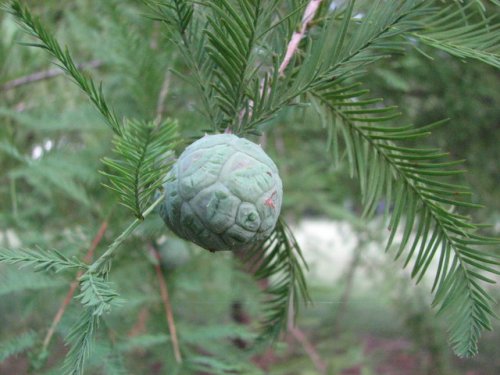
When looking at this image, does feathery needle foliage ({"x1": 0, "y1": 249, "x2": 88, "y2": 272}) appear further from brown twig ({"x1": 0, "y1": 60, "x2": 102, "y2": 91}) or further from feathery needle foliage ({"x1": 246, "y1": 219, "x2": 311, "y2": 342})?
brown twig ({"x1": 0, "y1": 60, "x2": 102, "y2": 91})

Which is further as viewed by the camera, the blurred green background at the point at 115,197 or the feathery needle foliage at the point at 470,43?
the blurred green background at the point at 115,197

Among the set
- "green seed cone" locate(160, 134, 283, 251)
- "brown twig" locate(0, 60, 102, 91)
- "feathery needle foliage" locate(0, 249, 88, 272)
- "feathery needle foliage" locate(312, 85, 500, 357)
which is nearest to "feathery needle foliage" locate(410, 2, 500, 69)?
"feathery needle foliage" locate(312, 85, 500, 357)

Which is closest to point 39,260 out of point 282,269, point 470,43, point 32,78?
point 282,269

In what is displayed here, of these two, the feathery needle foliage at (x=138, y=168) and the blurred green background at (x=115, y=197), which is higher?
the feathery needle foliage at (x=138, y=168)

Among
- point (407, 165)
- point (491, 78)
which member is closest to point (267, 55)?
point (407, 165)

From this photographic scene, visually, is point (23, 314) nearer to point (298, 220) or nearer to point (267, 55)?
point (267, 55)

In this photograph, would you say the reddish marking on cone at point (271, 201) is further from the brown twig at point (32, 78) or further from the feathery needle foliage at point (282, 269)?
the brown twig at point (32, 78)

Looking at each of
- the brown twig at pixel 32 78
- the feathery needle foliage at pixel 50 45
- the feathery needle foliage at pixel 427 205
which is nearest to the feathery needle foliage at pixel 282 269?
the feathery needle foliage at pixel 427 205

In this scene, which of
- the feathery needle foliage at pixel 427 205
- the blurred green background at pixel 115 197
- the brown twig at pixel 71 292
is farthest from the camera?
the blurred green background at pixel 115 197
